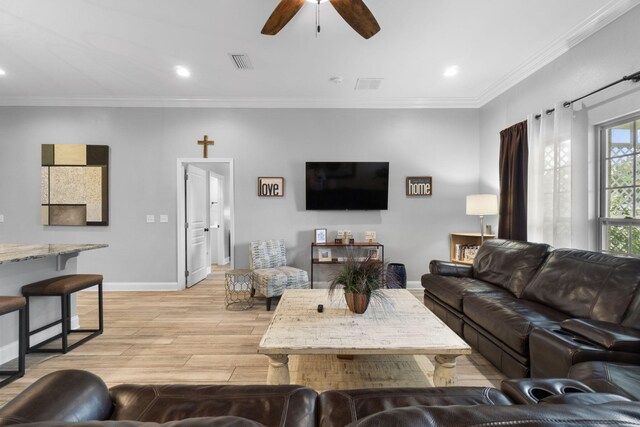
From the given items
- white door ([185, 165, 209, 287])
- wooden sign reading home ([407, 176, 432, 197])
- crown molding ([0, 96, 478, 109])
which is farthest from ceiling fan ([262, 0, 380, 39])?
white door ([185, 165, 209, 287])

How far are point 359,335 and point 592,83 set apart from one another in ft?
10.3

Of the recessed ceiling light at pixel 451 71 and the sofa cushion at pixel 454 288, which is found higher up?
the recessed ceiling light at pixel 451 71

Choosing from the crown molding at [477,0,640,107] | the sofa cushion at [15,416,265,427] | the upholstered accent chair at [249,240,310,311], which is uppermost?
the crown molding at [477,0,640,107]

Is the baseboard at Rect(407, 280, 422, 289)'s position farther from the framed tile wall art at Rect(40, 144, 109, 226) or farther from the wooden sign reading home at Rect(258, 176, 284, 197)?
the framed tile wall art at Rect(40, 144, 109, 226)

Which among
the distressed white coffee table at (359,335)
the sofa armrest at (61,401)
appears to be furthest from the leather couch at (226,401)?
the distressed white coffee table at (359,335)

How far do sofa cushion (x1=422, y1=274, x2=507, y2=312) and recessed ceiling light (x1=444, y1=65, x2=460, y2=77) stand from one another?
2.50 metres

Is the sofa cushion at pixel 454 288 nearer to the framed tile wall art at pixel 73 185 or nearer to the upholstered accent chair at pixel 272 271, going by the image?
the upholstered accent chair at pixel 272 271

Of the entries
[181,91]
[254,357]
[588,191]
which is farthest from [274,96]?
[588,191]

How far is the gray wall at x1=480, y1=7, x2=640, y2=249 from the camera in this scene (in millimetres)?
2441

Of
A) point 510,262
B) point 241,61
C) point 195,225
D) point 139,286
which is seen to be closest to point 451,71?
point 510,262

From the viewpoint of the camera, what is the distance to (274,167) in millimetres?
4691

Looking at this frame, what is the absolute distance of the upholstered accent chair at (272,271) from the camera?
3.72 metres

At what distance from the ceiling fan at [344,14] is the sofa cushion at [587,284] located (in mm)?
2445

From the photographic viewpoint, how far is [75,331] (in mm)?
3062
